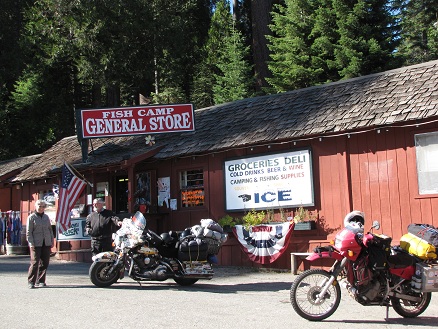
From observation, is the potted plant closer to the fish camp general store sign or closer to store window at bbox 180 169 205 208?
store window at bbox 180 169 205 208

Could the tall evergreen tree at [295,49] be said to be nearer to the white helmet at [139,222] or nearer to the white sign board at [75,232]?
the white sign board at [75,232]

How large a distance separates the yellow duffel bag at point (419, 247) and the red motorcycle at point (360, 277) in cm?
11

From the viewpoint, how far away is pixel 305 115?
556 inches

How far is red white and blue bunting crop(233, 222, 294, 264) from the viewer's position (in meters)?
13.2

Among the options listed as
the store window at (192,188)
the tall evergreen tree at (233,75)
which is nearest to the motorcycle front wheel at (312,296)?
the store window at (192,188)

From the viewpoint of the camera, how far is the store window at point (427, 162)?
1157 cm

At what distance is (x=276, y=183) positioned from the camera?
13.9 metres

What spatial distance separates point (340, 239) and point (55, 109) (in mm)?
31933

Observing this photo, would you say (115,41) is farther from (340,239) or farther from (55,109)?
(340,239)

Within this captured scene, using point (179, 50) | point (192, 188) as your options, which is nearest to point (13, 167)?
point (192, 188)

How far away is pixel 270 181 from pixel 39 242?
18.3 feet

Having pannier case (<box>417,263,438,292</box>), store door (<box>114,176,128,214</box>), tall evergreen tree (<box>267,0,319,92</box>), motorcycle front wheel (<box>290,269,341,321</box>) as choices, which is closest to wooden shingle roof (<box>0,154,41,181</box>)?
store door (<box>114,176,128,214</box>)

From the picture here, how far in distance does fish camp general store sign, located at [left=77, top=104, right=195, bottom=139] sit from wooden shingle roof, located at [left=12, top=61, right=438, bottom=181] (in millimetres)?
535

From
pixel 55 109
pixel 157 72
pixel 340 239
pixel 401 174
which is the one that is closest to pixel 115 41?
pixel 157 72
